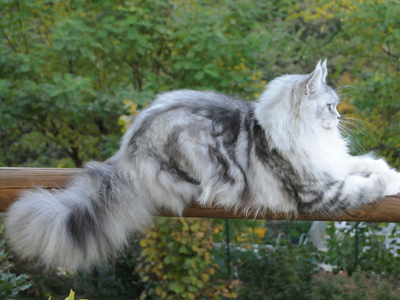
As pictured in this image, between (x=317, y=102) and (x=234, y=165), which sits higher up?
(x=317, y=102)

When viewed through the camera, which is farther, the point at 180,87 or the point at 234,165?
the point at 180,87

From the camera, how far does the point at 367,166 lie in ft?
9.62

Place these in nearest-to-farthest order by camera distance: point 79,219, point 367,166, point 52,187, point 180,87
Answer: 1. point 79,219
2. point 52,187
3. point 367,166
4. point 180,87

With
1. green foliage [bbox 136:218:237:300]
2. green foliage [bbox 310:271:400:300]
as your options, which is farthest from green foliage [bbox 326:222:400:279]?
green foliage [bbox 136:218:237:300]

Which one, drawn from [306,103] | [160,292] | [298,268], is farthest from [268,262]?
[306,103]

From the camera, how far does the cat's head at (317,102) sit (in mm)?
2801

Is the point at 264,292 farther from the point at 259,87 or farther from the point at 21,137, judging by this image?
the point at 21,137

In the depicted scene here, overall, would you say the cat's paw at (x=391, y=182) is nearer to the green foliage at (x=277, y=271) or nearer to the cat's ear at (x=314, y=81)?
the cat's ear at (x=314, y=81)

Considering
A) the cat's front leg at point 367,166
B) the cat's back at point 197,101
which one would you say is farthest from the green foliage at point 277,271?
the cat's back at point 197,101

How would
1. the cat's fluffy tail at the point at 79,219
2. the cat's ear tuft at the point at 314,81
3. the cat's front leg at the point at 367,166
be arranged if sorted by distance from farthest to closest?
1. the cat's front leg at the point at 367,166
2. the cat's ear tuft at the point at 314,81
3. the cat's fluffy tail at the point at 79,219

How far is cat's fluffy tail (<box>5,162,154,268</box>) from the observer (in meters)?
2.43

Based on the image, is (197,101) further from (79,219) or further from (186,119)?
(79,219)

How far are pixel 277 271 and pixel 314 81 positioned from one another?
3.22 m

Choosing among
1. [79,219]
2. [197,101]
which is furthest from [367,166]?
[79,219]
